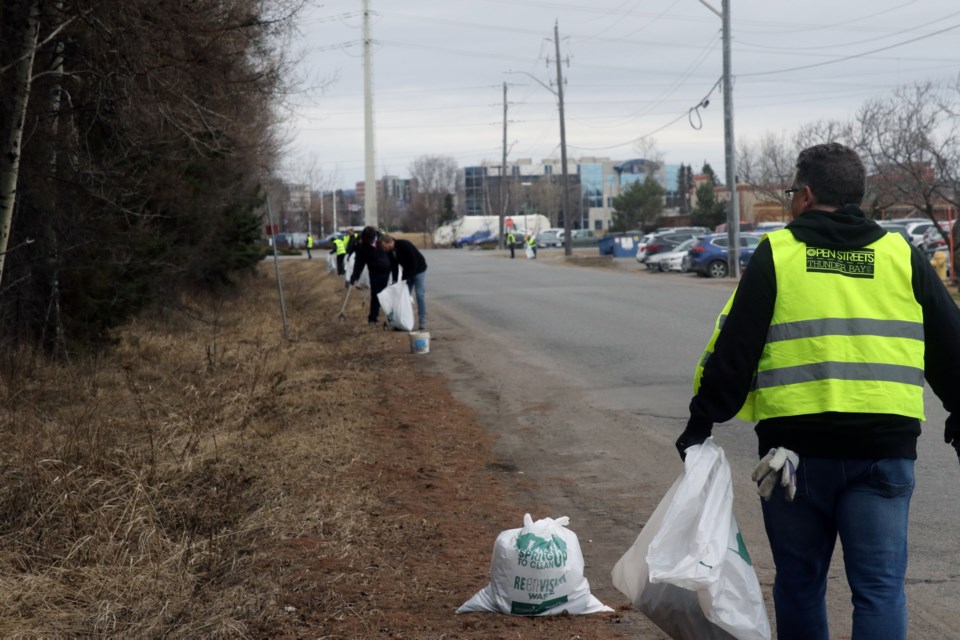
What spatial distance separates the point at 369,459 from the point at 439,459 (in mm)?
531

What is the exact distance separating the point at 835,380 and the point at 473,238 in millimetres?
103071

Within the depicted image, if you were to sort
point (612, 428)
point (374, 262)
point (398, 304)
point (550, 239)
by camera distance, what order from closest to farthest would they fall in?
point (612, 428) → point (398, 304) → point (374, 262) → point (550, 239)

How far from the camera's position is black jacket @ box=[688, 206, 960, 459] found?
10.8 ft

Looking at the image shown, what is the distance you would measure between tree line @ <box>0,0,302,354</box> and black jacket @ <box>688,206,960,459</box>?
6.99m

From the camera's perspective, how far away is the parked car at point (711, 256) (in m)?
38.0

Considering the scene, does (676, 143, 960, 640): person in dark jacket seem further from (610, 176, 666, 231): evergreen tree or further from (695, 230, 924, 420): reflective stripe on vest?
(610, 176, 666, 231): evergreen tree

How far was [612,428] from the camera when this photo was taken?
388 inches

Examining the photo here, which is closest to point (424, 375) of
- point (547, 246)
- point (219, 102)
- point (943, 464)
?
point (219, 102)

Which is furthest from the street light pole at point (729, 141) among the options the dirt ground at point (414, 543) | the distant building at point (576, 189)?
the distant building at point (576, 189)

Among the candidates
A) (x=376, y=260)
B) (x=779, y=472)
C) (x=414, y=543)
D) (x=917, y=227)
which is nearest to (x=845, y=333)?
(x=779, y=472)

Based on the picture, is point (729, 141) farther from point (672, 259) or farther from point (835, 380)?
point (835, 380)

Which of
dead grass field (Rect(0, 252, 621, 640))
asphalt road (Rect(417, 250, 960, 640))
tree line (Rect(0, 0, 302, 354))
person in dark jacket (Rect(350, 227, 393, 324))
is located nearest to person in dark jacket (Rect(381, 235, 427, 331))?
person in dark jacket (Rect(350, 227, 393, 324))

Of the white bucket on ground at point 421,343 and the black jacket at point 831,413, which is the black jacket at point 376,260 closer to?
the white bucket on ground at point 421,343

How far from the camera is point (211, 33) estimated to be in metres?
10.8
